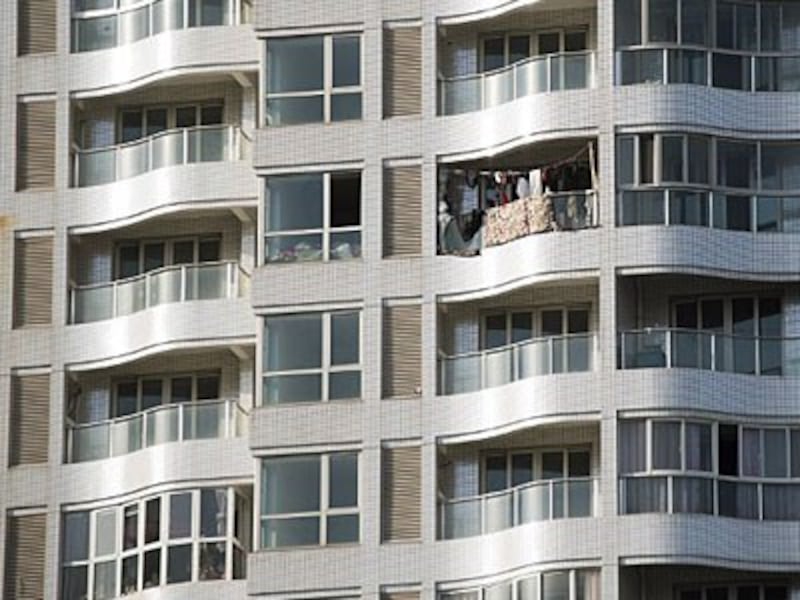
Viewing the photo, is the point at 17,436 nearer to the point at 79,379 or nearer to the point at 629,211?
the point at 79,379

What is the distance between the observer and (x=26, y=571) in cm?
7281

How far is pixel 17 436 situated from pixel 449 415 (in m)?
8.08

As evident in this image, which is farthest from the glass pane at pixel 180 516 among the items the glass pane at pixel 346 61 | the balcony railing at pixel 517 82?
the balcony railing at pixel 517 82

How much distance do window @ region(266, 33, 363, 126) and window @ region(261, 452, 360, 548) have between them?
601 cm

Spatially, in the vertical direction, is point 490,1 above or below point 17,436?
above

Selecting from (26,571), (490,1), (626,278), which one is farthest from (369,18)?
(26,571)

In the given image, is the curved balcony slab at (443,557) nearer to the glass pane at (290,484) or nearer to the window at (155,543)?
the glass pane at (290,484)

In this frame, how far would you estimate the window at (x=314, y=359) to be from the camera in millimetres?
71125

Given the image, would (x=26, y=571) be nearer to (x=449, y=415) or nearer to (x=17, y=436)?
(x=17, y=436)

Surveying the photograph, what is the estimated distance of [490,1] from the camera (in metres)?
71.9

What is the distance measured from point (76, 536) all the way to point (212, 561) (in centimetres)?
275

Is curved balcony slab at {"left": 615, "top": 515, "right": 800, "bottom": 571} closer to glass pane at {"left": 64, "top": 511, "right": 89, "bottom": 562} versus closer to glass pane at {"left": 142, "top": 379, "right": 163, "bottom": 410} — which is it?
glass pane at {"left": 142, "top": 379, "right": 163, "bottom": 410}

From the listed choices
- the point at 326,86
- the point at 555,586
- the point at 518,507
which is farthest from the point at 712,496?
the point at 326,86

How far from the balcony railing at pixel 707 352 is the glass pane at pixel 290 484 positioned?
218 inches
